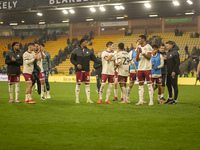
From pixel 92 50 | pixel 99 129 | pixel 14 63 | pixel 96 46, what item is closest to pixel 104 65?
pixel 14 63

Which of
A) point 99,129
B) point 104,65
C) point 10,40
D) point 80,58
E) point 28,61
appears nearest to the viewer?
point 99,129

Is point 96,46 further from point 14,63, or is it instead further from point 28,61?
point 28,61

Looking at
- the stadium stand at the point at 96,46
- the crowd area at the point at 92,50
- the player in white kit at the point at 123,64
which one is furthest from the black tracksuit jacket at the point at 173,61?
the stadium stand at the point at 96,46

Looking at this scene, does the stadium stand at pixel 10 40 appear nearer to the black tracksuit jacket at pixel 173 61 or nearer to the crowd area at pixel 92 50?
the crowd area at pixel 92 50

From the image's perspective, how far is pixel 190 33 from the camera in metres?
41.0

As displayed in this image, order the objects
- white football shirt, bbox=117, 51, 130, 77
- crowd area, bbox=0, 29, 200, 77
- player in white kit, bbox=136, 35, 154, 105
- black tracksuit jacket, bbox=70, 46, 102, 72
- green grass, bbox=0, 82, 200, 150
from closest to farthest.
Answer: green grass, bbox=0, 82, 200, 150 < player in white kit, bbox=136, 35, 154, 105 < black tracksuit jacket, bbox=70, 46, 102, 72 < white football shirt, bbox=117, 51, 130, 77 < crowd area, bbox=0, 29, 200, 77

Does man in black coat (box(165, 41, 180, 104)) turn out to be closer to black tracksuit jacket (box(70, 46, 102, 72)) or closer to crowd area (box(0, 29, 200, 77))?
black tracksuit jacket (box(70, 46, 102, 72))

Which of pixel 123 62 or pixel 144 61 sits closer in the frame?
pixel 144 61

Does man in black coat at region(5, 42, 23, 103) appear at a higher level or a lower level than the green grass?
higher

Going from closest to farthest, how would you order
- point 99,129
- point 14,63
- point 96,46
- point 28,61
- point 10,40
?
1. point 99,129
2. point 28,61
3. point 14,63
4. point 96,46
5. point 10,40

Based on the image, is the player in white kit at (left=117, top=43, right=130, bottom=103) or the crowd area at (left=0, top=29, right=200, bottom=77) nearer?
the player in white kit at (left=117, top=43, right=130, bottom=103)

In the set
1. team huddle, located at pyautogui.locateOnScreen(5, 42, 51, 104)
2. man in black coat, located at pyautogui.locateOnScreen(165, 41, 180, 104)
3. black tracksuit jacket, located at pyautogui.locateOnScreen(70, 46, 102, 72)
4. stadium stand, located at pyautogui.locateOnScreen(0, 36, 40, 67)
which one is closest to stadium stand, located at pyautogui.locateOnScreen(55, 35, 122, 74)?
stadium stand, located at pyautogui.locateOnScreen(0, 36, 40, 67)

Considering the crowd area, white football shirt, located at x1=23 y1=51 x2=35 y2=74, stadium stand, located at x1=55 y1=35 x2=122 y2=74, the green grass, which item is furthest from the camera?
stadium stand, located at x1=55 y1=35 x2=122 y2=74

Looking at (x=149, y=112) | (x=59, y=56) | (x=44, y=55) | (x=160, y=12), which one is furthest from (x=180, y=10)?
(x=149, y=112)
